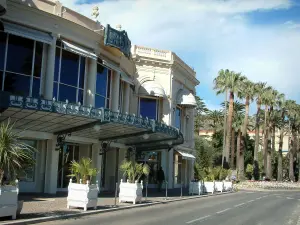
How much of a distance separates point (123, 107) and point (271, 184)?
30.5 metres

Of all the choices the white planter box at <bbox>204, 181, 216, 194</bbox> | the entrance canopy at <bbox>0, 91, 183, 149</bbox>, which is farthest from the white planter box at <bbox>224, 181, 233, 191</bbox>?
the entrance canopy at <bbox>0, 91, 183, 149</bbox>

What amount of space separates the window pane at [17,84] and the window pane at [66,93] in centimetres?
237

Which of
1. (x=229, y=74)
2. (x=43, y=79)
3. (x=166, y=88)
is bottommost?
(x=43, y=79)

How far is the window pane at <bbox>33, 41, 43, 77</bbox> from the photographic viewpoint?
24.9 meters

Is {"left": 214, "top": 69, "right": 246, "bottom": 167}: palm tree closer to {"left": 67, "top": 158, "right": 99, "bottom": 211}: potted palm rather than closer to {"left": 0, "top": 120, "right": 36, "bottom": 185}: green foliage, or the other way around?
{"left": 67, "top": 158, "right": 99, "bottom": 211}: potted palm

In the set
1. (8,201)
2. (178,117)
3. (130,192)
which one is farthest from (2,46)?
(178,117)

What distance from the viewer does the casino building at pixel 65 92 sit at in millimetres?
22516

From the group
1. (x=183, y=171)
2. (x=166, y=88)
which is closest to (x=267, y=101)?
(x=183, y=171)

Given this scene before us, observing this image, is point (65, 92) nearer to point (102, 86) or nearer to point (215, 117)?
point (102, 86)

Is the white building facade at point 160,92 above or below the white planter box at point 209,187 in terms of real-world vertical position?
above

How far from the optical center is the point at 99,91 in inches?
1190

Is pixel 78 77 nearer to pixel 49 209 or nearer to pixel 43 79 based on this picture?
pixel 43 79

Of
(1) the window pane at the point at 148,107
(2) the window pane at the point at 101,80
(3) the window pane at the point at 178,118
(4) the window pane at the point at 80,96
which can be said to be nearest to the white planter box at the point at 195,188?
(1) the window pane at the point at 148,107

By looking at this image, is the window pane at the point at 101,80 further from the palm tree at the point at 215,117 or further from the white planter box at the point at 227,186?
the palm tree at the point at 215,117
